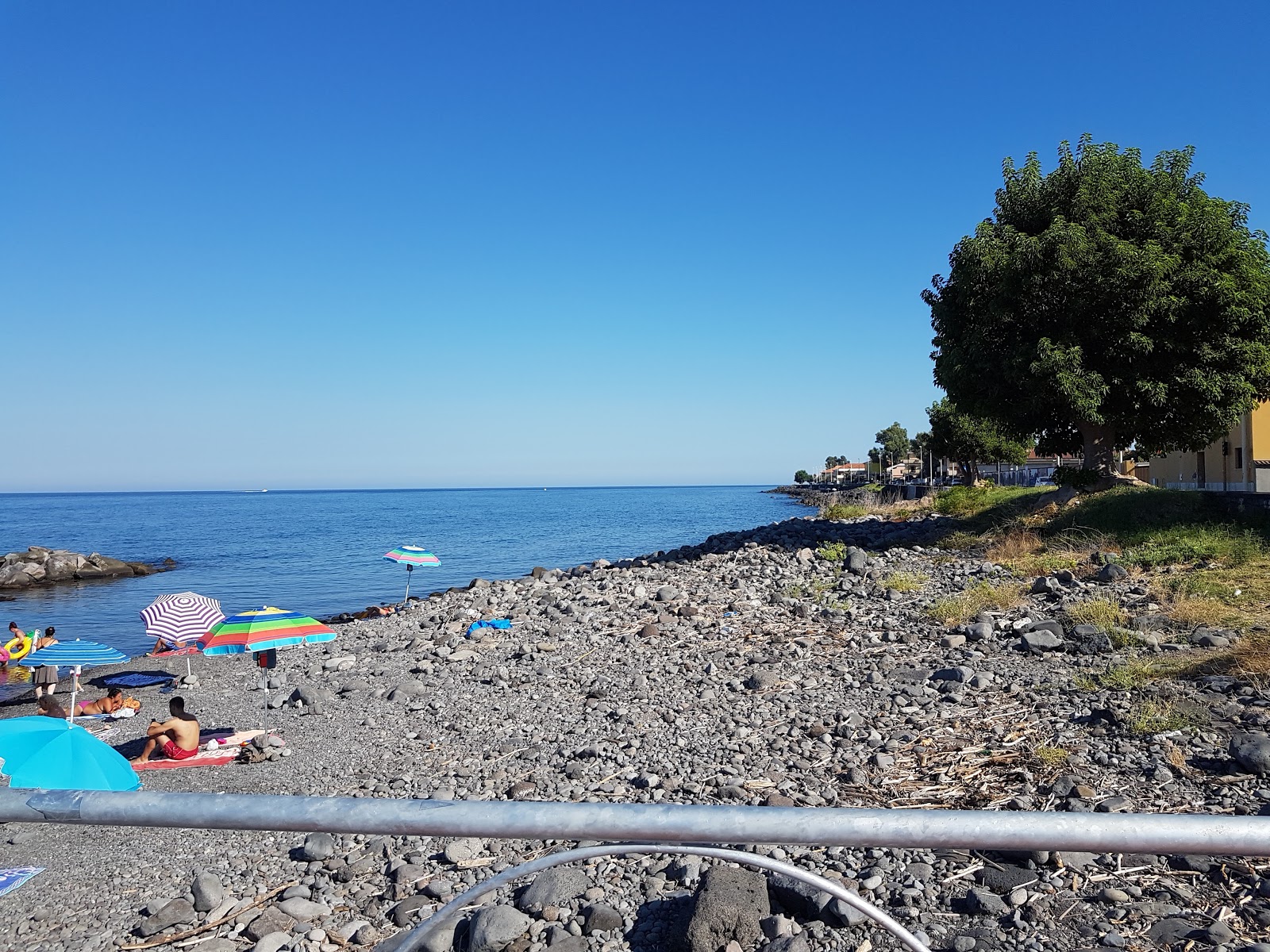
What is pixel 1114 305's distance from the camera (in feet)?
58.8

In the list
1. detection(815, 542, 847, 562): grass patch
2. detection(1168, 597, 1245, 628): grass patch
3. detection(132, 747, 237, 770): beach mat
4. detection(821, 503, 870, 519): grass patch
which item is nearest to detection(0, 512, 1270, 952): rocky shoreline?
detection(132, 747, 237, 770): beach mat

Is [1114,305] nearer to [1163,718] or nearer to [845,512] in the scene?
[1163,718]

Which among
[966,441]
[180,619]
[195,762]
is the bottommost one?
[195,762]

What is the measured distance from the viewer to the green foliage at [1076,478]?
20812 mm

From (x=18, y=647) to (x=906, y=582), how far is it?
56.3 ft

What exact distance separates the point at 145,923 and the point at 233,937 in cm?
62

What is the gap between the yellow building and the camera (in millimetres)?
27328

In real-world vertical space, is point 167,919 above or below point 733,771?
below

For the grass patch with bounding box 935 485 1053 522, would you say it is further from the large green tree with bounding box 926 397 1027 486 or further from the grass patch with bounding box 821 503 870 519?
the large green tree with bounding box 926 397 1027 486

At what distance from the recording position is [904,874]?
191 inches

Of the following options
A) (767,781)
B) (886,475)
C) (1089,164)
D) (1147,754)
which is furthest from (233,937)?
(886,475)

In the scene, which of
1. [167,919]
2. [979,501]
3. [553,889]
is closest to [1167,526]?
[979,501]

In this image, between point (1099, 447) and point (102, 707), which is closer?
point (102, 707)

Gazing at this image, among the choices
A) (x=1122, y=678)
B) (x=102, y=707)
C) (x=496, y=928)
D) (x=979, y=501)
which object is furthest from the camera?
(x=979, y=501)
